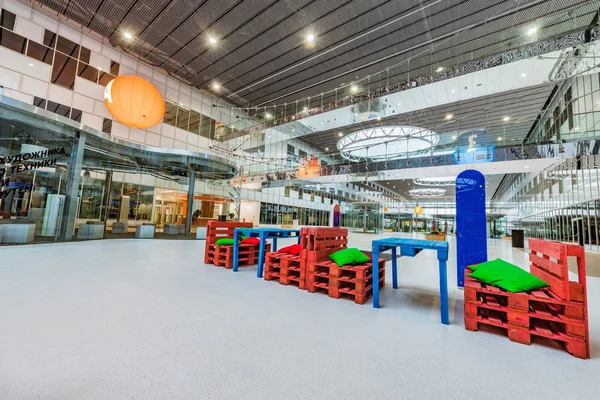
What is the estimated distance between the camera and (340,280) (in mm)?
3723

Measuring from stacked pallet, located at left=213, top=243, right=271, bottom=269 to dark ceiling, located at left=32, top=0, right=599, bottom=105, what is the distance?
828 centimetres

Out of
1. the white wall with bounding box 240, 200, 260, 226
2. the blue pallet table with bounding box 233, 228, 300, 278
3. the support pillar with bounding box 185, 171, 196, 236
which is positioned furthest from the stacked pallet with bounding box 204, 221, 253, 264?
the white wall with bounding box 240, 200, 260, 226

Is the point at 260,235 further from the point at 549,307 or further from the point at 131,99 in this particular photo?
the point at 131,99

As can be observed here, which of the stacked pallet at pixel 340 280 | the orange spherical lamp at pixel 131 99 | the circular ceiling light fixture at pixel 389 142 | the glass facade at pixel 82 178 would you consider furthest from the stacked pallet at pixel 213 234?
the circular ceiling light fixture at pixel 389 142

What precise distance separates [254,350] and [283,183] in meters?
15.9

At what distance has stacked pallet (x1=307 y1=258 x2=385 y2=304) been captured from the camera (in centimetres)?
347

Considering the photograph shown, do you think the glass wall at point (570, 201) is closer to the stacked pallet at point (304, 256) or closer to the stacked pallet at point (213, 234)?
the stacked pallet at point (304, 256)

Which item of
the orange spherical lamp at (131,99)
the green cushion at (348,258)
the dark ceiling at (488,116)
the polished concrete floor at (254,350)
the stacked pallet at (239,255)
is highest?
the dark ceiling at (488,116)

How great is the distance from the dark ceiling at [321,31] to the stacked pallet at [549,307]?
9003 mm

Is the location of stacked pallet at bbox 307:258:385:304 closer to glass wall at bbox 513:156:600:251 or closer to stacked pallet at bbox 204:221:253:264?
stacked pallet at bbox 204:221:253:264

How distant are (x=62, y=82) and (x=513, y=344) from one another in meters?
16.1

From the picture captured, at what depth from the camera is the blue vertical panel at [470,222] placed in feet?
14.0

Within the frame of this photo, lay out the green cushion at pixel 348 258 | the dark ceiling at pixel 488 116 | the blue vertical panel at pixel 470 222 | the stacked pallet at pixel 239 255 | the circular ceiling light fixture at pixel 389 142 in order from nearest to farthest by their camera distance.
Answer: the green cushion at pixel 348 258
the blue vertical panel at pixel 470 222
the stacked pallet at pixel 239 255
the dark ceiling at pixel 488 116
the circular ceiling light fixture at pixel 389 142

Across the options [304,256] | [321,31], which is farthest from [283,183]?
[304,256]
